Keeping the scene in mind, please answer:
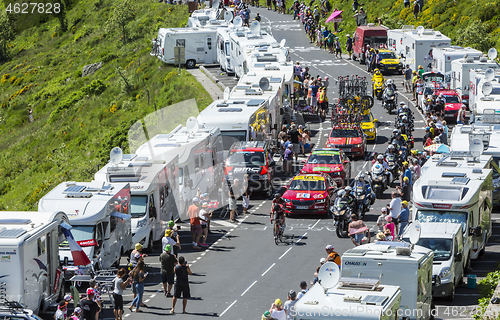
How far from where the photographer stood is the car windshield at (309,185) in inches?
1087

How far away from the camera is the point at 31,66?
332 feet

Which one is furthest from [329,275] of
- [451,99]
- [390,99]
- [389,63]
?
[389,63]

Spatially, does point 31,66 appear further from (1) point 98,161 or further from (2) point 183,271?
(2) point 183,271

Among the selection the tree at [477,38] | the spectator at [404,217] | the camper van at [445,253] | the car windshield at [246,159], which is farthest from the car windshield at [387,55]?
the camper van at [445,253]

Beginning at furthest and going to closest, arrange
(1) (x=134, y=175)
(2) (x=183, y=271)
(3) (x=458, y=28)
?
(3) (x=458, y=28) < (1) (x=134, y=175) < (2) (x=183, y=271)

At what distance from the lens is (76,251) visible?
19906 mm

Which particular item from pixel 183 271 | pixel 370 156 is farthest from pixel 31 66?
pixel 183 271

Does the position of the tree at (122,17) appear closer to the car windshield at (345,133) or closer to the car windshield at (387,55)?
the car windshield at (387,55)

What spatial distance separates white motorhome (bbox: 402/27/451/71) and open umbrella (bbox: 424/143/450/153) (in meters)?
19.2

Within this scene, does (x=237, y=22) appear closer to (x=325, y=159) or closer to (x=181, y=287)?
(x=325, y=159)

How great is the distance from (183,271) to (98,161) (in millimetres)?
28692

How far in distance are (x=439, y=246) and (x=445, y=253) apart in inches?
10.6

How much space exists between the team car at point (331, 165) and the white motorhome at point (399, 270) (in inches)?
528

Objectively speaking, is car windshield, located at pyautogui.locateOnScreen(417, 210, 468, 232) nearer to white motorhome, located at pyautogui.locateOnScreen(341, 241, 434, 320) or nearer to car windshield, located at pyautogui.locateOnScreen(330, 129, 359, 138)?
white motorhome, located at pyautogui.locateOnScreen(341, 241, 434, 320)
